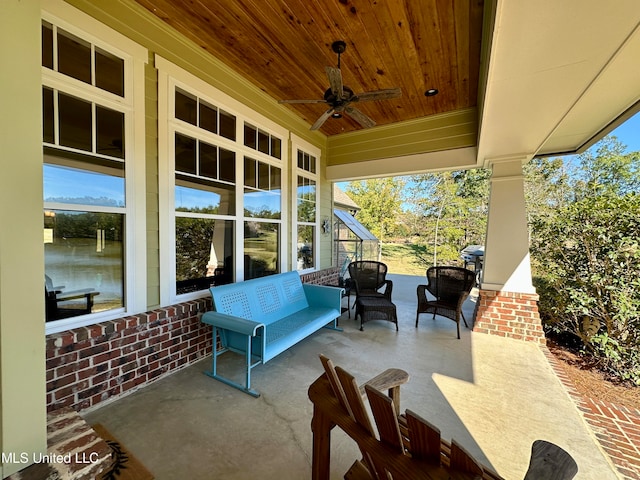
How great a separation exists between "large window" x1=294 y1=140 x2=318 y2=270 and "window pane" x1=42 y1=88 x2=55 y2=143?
10.9ft

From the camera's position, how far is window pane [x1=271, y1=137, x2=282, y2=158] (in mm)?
4465

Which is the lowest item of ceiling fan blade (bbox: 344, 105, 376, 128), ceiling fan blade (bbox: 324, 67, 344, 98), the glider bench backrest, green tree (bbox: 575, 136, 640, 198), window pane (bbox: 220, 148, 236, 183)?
the glider bench backrest

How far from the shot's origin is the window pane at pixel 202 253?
3.09m

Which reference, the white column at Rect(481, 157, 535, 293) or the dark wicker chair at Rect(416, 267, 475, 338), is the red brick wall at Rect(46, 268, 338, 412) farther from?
the white column at Rect(481, 157, 535, 293)

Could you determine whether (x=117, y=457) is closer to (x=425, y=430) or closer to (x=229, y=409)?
(x=229, y=409)

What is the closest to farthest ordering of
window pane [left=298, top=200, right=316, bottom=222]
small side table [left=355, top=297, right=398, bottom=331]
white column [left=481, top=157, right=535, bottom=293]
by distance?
white column [left=481, top=157, right=535, bottom=293], small side table [left=355, top=297, right=398, bottom=331], window pane [left=298, top=200, right=316, bottom=222]

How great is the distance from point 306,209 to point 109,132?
342 cm

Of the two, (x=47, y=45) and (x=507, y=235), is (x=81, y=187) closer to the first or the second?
(x=47, y=45)

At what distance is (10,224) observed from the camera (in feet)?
2.92

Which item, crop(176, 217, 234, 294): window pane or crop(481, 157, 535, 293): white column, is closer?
crop(176, 217, 234, 294): window pane

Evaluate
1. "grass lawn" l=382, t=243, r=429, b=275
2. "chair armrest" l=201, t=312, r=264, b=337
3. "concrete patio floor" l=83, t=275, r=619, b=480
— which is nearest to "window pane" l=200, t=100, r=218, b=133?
"chair armrest" l=201, t=312, r=264, b=337

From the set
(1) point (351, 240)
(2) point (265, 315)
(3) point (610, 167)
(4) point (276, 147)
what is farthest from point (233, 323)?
(3) point (610, 167)

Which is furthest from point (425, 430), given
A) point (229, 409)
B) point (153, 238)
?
point (153, 238)

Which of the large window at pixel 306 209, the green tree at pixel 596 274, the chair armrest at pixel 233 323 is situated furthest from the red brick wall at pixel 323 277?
the green tree at pixel 596 274
